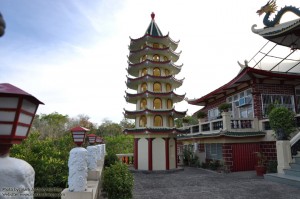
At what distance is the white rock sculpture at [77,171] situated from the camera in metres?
5.32

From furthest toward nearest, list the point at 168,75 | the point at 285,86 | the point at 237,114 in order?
the point at 168,75 < the point at 237,114 < the point at 285,86

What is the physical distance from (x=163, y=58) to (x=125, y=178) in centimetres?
1473

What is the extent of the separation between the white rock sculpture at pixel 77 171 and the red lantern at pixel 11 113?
3650mm

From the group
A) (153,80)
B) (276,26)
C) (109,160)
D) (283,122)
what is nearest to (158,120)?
(153,80)

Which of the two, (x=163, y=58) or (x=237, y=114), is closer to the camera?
(x=237, y=114)

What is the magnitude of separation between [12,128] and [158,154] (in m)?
17.2

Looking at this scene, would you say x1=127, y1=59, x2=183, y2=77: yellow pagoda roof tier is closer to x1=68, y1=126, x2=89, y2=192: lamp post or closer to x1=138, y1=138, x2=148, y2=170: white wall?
x1=138, y1=138, x2=148, y2=170: white wall

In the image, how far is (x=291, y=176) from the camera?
11445mm

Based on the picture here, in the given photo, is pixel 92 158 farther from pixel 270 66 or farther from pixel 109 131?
pixel 109 131

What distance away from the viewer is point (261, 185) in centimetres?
1116

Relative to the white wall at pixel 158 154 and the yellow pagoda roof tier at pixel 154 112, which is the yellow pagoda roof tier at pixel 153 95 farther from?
the white wall at pixel 158 154

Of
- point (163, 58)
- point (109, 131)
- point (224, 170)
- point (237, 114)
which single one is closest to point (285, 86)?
point (237, 114)

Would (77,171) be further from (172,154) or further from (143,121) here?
(143,121)

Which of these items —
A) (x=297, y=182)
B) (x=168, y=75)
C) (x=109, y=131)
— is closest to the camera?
(x=297, y=182)
